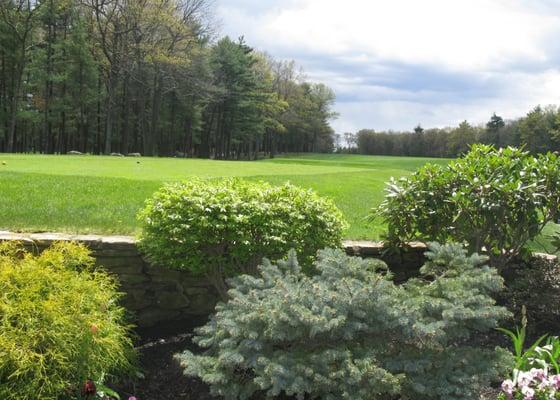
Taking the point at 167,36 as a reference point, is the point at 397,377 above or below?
below

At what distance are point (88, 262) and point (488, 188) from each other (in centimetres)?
386

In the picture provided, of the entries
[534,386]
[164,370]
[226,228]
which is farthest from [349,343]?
[164,370]

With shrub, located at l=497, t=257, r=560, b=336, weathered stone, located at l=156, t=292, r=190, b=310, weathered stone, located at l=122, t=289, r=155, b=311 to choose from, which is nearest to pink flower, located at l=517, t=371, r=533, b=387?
shrub, located at l=497, t=257, r=560, b=336

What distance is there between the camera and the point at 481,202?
5523mm

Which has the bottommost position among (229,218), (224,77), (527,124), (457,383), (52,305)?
(457,383)

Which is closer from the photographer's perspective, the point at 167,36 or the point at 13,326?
the point at 13,326

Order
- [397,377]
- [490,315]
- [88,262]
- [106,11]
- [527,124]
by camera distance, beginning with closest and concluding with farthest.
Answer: [397,377] < [490,315] < [88,262] < [106,11] < [527,124]

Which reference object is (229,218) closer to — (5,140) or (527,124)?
(5,140)

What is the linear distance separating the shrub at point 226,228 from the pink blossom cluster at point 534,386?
212 cm

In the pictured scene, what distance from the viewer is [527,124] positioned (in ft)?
156

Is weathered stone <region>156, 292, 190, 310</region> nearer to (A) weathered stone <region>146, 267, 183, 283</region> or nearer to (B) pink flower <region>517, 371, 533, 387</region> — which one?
(A) weathered stone <region>146, 267, 183, 283</region>

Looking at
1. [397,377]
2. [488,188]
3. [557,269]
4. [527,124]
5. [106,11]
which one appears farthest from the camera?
[527,124]

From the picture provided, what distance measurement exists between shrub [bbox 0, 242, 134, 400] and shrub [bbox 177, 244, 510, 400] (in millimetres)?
707

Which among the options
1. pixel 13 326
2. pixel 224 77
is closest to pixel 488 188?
pixel 13 326
